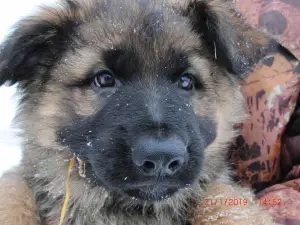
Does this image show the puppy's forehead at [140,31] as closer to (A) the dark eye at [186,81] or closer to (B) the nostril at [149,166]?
(A) the dark eye at [186,81]

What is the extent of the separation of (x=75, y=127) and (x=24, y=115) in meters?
0.54

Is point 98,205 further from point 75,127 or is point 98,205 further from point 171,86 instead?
point 171,86

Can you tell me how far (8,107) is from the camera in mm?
6766

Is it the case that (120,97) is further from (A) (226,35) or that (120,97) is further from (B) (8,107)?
(B) (8,107)

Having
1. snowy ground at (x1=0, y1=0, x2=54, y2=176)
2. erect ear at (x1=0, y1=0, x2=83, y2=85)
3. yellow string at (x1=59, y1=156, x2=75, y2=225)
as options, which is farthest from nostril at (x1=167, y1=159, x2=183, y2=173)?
snowy ground at (x1=0, y1=0, x2=54, y2=176)

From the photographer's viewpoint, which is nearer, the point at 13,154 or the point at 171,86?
the point at 171,86

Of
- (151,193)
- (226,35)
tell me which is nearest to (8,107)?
(226,35)

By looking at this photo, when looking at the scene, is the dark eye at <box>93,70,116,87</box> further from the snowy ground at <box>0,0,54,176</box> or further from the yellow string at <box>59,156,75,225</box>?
the snowy ground at <box>0,0,54,176</box>

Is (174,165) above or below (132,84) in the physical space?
below

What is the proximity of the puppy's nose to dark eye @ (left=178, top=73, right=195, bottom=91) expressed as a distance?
0.60 m

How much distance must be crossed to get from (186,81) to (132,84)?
395 millimetres

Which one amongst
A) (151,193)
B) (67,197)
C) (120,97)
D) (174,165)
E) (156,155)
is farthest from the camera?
(67,197)

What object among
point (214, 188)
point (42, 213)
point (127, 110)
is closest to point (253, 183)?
point (214, 188)

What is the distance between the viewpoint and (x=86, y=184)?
8.73 ft
